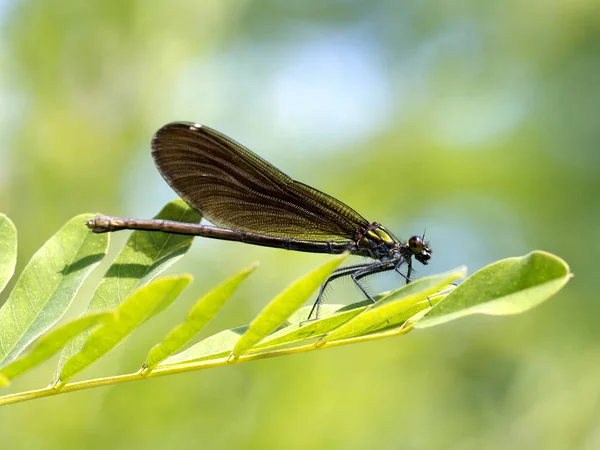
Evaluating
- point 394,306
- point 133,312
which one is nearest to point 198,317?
point 133,312

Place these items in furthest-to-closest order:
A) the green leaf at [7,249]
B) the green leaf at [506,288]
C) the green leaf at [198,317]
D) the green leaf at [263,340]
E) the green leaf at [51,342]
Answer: the green leaf at [7,249]
the green leaf at [263,340]
the green leaf at [506,288]
the green leaf at [198,317]
the green leaf at [51,342]

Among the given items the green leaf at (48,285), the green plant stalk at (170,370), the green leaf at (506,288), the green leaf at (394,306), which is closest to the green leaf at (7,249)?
the green leaf at (48,285)

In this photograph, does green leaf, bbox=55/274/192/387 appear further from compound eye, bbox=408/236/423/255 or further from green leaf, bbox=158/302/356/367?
compound eye, bbox=408/236/423/255

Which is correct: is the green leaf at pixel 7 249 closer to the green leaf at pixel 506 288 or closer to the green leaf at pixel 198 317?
the green leaf at pixel 198 317

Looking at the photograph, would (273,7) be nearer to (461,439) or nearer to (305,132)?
(305,132)

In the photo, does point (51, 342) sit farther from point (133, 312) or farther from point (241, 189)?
point (241, 189)

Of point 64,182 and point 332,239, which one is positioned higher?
point 64,182

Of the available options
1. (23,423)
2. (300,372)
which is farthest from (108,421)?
(300,372)
